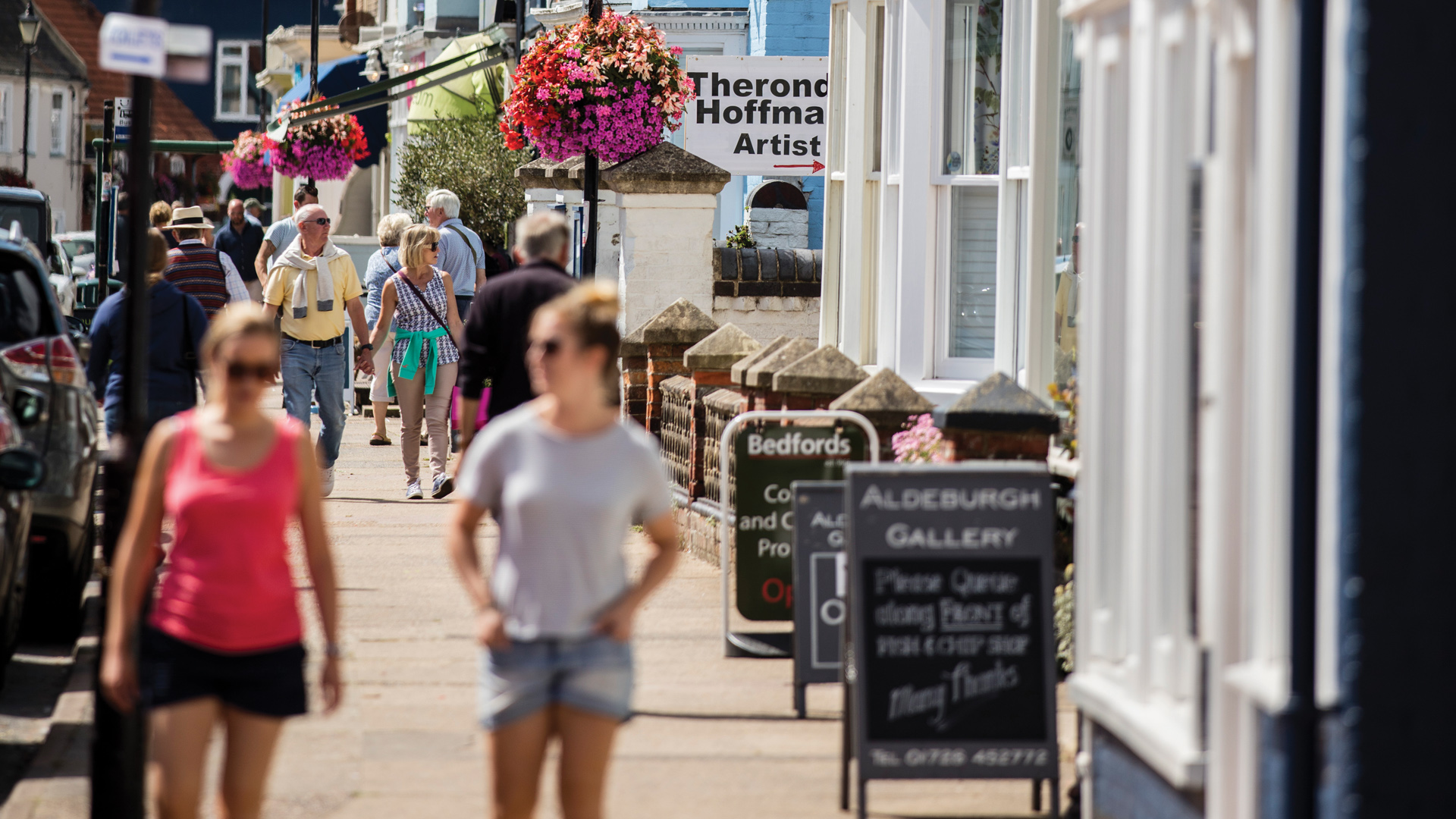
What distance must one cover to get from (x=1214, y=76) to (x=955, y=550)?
1688 millimetres

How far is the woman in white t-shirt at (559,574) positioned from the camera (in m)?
4.41

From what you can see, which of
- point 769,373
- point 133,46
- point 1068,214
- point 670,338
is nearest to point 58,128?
point 670,338

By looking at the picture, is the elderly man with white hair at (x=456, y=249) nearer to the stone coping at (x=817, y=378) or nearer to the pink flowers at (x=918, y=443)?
the stone coping at (x=817, y=378)

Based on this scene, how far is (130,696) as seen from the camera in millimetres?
4652

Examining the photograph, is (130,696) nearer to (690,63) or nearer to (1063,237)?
(1063,237)

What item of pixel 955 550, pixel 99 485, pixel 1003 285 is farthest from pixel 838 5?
pixel 99 485

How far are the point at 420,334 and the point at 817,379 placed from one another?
4.33m

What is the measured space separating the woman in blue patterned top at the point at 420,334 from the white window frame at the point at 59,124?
173 feet

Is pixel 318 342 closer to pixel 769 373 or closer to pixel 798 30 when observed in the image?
pixel 769 373

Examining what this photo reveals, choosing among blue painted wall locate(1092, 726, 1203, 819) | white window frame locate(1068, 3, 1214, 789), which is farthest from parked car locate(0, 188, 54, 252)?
blue painted wall locate(1092, 726, 1203, 819)

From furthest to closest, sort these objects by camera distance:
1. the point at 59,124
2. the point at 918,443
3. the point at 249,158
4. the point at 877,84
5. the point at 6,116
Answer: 1. the point at 59,124
2. the point at 6,116
3. the point at 249,158
4. the point at 877,84
5. the point at 918,443

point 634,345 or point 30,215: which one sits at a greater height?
point 30,215

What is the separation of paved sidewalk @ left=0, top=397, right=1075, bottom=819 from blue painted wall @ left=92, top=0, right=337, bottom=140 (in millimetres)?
51071

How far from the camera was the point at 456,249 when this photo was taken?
1436 cm
